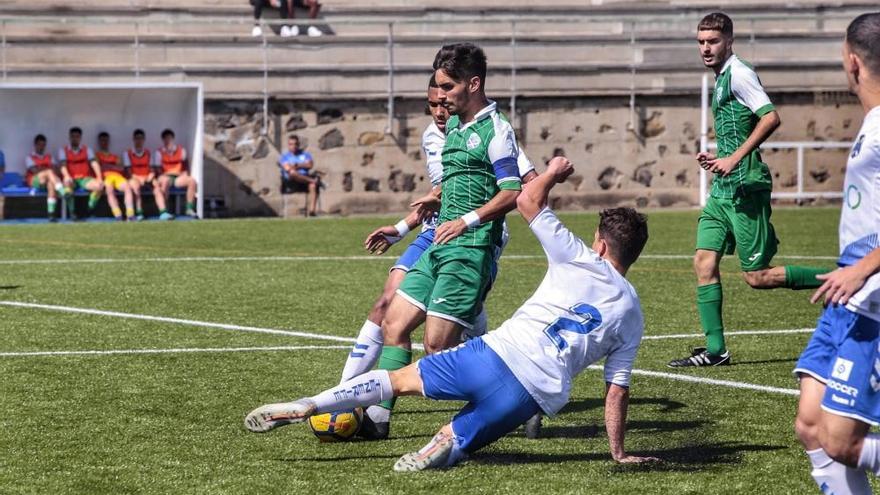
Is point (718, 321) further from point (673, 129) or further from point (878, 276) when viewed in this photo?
point (673, 129)

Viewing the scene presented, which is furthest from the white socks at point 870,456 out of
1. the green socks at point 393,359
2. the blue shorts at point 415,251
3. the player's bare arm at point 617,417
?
the blue shorts at point 415,251

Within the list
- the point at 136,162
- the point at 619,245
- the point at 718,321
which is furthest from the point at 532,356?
the point at 136,162

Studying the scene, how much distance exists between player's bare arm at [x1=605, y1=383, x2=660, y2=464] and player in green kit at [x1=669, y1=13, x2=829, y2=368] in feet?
9.48

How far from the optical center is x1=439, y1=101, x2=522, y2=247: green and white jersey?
21.2 feet

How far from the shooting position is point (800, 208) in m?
23.6

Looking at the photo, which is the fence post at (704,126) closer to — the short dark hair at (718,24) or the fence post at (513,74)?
the fence post at (513,74)

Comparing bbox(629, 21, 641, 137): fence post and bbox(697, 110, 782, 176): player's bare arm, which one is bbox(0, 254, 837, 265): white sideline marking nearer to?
bbox(697, 110, 782, 176): player's bare arm

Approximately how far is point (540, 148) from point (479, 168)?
17454 millimetres

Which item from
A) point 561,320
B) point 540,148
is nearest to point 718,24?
point 561,320

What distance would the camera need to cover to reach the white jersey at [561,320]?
5609 millimetres

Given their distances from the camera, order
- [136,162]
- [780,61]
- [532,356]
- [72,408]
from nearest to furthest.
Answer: [532,356] → [72,408] → [136,162] → [780,61]

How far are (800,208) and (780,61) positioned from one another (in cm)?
269

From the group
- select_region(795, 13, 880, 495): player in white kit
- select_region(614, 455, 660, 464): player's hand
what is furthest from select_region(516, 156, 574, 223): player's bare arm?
select_region(795, 13, 880, 495): player in white kit

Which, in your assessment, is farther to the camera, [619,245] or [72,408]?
[72,408]
